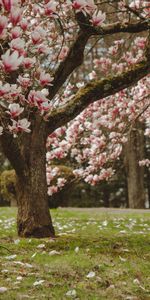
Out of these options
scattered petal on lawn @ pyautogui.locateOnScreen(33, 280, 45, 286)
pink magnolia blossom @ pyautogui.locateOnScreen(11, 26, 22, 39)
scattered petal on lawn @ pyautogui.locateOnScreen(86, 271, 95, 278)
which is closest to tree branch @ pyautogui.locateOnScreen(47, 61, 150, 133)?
scattered petal on lawn @ pyautogui.locateOnScreen(86, 271, 95, 278)

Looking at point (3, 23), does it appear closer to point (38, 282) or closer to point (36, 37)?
point (36, 37)

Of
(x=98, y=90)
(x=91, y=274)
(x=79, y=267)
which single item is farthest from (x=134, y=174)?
(x=91, y=274)

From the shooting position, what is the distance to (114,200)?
81.7ft

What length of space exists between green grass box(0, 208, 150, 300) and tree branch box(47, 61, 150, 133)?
1.52 meters

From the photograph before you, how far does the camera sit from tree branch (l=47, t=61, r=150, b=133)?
19.3ft

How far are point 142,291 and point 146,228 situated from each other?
13.8 feet

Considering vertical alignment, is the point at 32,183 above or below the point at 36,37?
below

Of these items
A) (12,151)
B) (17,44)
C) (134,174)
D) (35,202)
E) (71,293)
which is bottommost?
(71,293)

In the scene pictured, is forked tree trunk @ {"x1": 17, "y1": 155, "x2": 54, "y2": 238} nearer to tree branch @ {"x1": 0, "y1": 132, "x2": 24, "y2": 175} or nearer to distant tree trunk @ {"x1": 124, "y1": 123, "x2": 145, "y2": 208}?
tree branch @ {"x1": 0, "y1": 132, "x2": 24, "y2": 175}

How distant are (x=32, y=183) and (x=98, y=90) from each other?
1402mm

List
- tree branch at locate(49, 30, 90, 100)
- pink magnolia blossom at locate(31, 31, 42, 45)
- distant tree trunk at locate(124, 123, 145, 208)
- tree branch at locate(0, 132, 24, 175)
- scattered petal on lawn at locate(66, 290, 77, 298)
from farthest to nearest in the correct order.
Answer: distant tree trunk at locate(124, 123, 145, 208) < tree branch at locate(0, 132, 24, 175) < tree branch at locate(49, 30, 90, 100) < scattered petal on lawn at locate(66, 290, 77, 298) < pink magnolia blossom at locate(31, 31, 42, 45)

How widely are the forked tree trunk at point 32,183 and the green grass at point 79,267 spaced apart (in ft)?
0.85

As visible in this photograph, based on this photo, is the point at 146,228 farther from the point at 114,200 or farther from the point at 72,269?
the point at 114,200

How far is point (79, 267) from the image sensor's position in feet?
14.3
